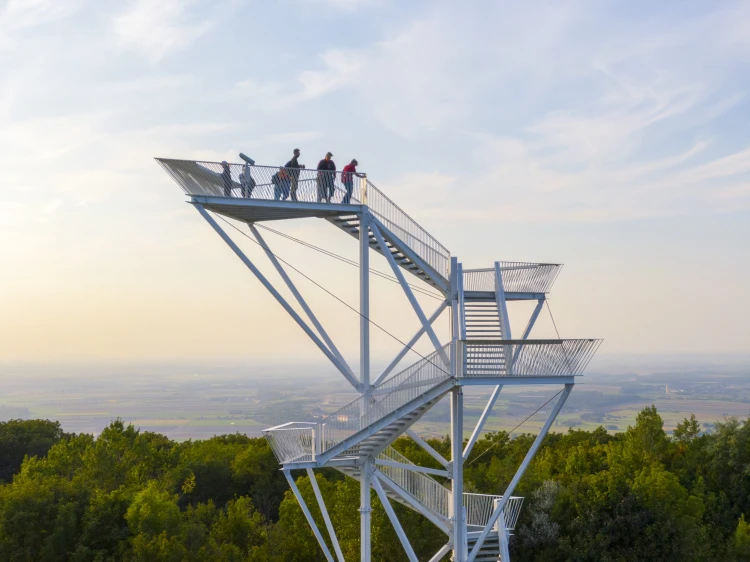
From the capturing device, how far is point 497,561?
30844 millimetres

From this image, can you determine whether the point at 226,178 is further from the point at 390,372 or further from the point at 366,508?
the point at 366,508

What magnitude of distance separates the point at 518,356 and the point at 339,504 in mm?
23531

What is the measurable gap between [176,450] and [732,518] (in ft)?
121

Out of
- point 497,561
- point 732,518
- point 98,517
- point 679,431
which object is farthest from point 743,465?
point 98,517

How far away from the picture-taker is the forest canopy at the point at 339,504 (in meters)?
39.2

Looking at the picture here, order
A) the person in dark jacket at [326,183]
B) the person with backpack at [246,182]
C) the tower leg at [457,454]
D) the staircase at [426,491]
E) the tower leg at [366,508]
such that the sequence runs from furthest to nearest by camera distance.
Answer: the staircase at [426,491]
the tower leg at [366,508]
the person in dark jacket at [326,183]
the tower leg at [457,454]
the person with backpack at [246,182]

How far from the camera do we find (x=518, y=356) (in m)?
25.3

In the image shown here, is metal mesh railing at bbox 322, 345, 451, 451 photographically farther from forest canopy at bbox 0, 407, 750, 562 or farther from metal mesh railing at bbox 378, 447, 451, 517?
forest canopy at bbox 0, 407, 750, 562

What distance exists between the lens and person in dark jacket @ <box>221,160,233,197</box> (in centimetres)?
2598

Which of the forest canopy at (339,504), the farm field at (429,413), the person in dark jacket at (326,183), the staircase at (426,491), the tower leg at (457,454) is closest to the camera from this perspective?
the tower leg at (457,454)

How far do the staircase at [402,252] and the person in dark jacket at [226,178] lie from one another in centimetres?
373

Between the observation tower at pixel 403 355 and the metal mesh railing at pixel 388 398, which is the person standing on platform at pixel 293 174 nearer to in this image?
the observation tower at pixel 403 355

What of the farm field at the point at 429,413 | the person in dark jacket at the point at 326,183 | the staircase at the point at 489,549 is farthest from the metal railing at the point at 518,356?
the farm field at the point at 429,413

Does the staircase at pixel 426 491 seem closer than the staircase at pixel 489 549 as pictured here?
Yes
